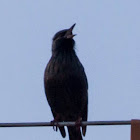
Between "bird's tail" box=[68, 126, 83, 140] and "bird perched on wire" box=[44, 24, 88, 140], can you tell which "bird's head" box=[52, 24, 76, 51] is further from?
"bird's tail" box=[68, 126, 83, 140]

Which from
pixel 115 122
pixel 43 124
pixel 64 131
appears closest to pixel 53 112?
pixel 64 131

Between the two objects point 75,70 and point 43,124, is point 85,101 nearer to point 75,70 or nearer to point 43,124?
point 75,70

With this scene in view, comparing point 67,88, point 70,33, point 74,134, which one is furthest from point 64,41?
point 74,134

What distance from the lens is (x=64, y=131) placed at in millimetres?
7586

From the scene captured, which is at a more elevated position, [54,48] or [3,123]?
[54,48]

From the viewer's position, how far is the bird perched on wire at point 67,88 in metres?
7.40

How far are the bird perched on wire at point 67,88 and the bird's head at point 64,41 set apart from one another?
0.10 m

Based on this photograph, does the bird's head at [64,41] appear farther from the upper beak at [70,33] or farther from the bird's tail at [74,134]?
the bird's tail at [74,134]

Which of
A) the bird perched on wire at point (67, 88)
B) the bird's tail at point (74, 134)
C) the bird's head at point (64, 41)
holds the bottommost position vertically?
the bird's tail at point (74, 134)

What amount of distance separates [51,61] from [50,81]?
1.57 feet

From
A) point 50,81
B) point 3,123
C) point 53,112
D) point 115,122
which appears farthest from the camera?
point 53,112

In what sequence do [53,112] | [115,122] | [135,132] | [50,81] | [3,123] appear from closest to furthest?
[135,132] → [115,122] → [3,123] → [50,81] → [53,112]

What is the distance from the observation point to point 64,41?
27.0 ft

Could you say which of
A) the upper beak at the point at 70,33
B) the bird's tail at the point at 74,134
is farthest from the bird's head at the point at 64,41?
the bird's tail at the point at 74,134
